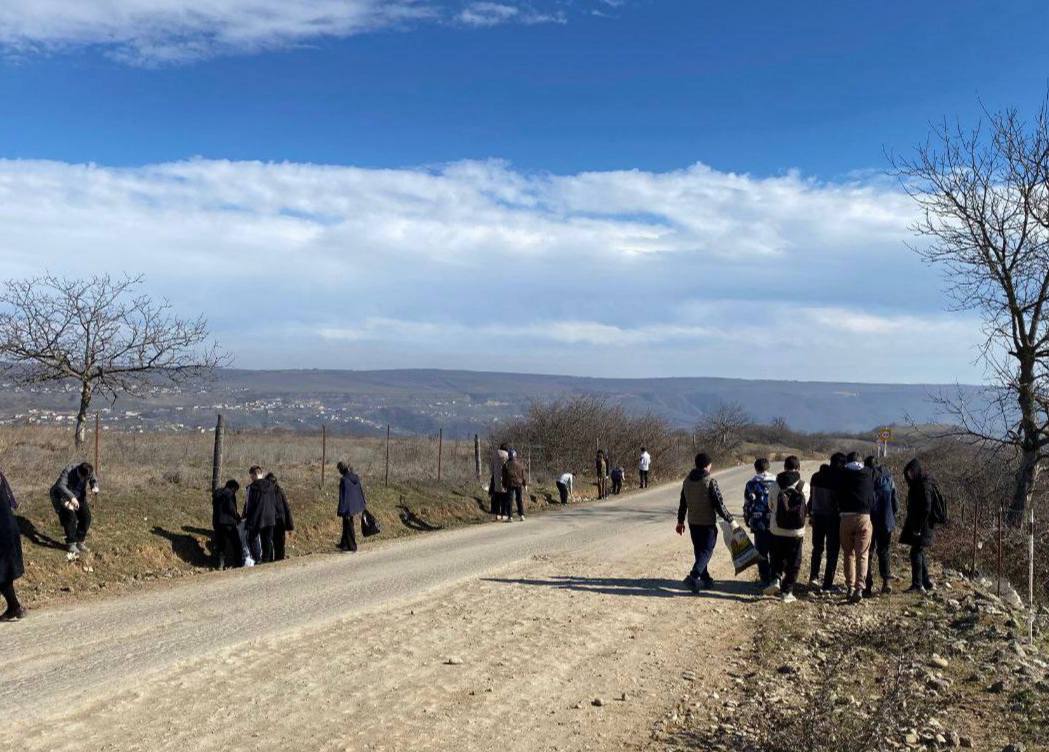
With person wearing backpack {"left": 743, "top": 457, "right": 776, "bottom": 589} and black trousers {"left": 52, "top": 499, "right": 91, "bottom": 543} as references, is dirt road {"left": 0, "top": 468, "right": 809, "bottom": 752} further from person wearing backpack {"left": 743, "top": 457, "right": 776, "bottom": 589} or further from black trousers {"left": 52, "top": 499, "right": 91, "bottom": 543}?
black trousers {"left": 52, "top": 499, "right": 91, "bottom": 543}

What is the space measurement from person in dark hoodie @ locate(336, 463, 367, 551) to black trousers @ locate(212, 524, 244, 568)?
1985 mm

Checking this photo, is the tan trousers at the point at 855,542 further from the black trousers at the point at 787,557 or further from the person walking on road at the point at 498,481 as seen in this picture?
the person walking on road at the point at 498,481

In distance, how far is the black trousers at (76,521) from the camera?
514 inches

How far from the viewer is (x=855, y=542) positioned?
11.2 m

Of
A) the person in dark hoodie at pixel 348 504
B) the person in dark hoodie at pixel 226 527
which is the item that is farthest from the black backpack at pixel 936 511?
the person in dark hoodie at pixel 226 527

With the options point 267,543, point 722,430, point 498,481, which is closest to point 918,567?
point 267,543

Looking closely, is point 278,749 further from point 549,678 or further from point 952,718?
point 952,718

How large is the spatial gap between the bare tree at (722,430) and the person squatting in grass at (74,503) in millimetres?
50759

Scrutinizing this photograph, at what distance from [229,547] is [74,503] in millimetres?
2630

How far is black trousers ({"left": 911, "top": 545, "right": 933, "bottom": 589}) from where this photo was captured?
38.1ft

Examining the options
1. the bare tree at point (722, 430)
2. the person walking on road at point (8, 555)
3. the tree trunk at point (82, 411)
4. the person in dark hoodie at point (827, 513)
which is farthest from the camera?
the bare tree at point (722, 430)

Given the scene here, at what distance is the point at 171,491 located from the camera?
55.8 ft

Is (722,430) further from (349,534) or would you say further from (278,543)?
(278,543)

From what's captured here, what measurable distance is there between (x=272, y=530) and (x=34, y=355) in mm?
7049
